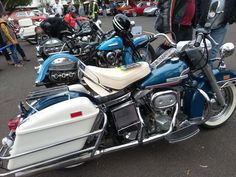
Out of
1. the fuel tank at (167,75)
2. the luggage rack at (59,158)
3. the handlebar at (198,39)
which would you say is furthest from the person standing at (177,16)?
the luggage rack at (59,158)

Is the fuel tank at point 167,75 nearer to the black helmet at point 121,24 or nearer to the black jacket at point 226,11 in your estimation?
the black jacket at point 226,11

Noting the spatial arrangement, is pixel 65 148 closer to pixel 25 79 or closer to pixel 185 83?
pixel 185 83

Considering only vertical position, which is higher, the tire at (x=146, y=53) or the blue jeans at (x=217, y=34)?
the blue jeans at (x=217, y=34)

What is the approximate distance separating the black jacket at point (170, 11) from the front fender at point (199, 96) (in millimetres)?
1011

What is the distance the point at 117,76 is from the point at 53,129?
756 mm

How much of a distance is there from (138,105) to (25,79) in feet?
15.5

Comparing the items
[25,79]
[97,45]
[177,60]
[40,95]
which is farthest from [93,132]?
[25,79]

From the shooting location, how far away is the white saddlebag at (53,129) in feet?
6.40

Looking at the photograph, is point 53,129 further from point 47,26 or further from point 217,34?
point 47,26

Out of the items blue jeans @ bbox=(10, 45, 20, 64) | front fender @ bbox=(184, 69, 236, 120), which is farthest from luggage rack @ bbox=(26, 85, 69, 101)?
blue jeans @ bbox=(10, 45, 20, 64)

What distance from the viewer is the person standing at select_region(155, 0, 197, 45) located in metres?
3.33

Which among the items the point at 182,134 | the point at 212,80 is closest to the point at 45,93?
the point at 182,134

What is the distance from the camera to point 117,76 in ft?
7.47

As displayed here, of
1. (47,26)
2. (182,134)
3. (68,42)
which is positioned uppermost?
(47,26)
